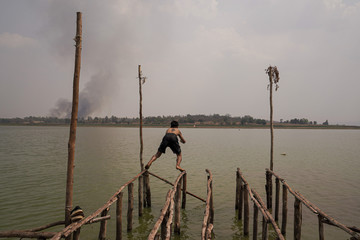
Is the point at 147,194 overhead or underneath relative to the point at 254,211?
underneath

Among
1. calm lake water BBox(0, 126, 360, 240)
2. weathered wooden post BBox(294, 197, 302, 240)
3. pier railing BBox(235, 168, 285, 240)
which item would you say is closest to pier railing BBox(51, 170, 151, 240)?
calm lake water BBox(0, 126, 360, 240)

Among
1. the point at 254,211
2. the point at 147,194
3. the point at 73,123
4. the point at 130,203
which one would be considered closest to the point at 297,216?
the point at 254,211

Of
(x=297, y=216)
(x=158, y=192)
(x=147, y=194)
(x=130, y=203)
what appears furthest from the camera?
(x=158, y=192)

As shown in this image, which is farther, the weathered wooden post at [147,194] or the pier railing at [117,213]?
the weathered wooden post at [147,194]

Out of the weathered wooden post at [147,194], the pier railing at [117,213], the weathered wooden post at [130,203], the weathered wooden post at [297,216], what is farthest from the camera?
the weathered wooden post at [147,194]

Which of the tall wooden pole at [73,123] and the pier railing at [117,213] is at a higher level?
the tall wooden pole at [73,123]

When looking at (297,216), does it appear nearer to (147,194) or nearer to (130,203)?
(130,203)

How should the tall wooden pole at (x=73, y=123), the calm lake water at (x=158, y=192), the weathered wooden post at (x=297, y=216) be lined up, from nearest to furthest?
1. the tall wooden pole at (x=73, y=123)
2. the weathered wooden post at (x=297, y=216)
3. the calm lake water at (x=158, y=192)

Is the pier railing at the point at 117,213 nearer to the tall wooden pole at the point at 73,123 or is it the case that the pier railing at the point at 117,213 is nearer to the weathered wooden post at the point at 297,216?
the tall wooden pole at the point at 73,123

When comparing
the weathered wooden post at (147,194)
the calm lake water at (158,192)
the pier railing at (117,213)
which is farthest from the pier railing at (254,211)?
the weathered wooden post at (147,194)

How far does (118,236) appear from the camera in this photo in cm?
726

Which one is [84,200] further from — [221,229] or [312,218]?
[312,218]

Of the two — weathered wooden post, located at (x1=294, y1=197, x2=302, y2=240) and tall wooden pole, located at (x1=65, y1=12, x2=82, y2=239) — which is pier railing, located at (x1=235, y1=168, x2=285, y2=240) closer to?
weathered wooden post, located at (x1=294, y1=197, x2=302, y2=240)

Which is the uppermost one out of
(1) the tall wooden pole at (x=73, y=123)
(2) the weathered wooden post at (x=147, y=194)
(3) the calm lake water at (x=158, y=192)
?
(1) the tall wooden pole at (x=73, y=123)
